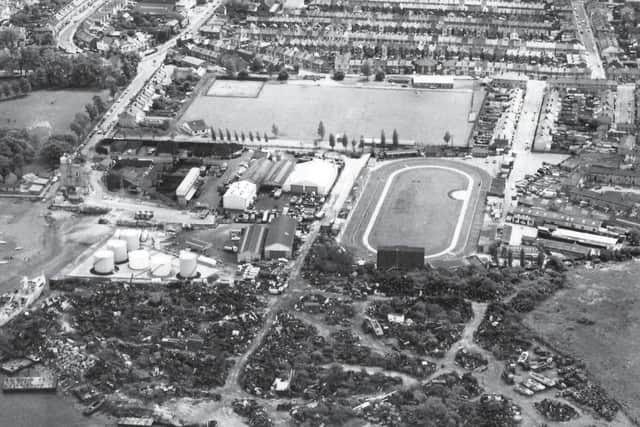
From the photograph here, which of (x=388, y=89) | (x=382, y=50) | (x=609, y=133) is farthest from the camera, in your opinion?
(x=382, y=50)

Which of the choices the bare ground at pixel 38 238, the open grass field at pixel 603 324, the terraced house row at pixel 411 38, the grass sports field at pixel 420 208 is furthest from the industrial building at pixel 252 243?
the terraced house row at pixel 411 38

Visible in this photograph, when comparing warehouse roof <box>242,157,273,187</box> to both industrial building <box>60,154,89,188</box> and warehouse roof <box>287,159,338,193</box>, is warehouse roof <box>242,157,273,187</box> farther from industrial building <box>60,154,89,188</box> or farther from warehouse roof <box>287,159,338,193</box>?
industrial building <box>60,154,89,188</box>

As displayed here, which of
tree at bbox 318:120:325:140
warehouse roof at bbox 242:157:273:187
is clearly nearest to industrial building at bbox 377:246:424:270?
warehouse roof at bbox 242:157:273:187

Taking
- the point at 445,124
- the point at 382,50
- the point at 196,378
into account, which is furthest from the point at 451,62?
the point at 196,378

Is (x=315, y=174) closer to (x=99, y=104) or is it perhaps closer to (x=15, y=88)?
(x=99, y=104)

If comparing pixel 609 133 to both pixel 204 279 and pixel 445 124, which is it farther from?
pixel 204 279
